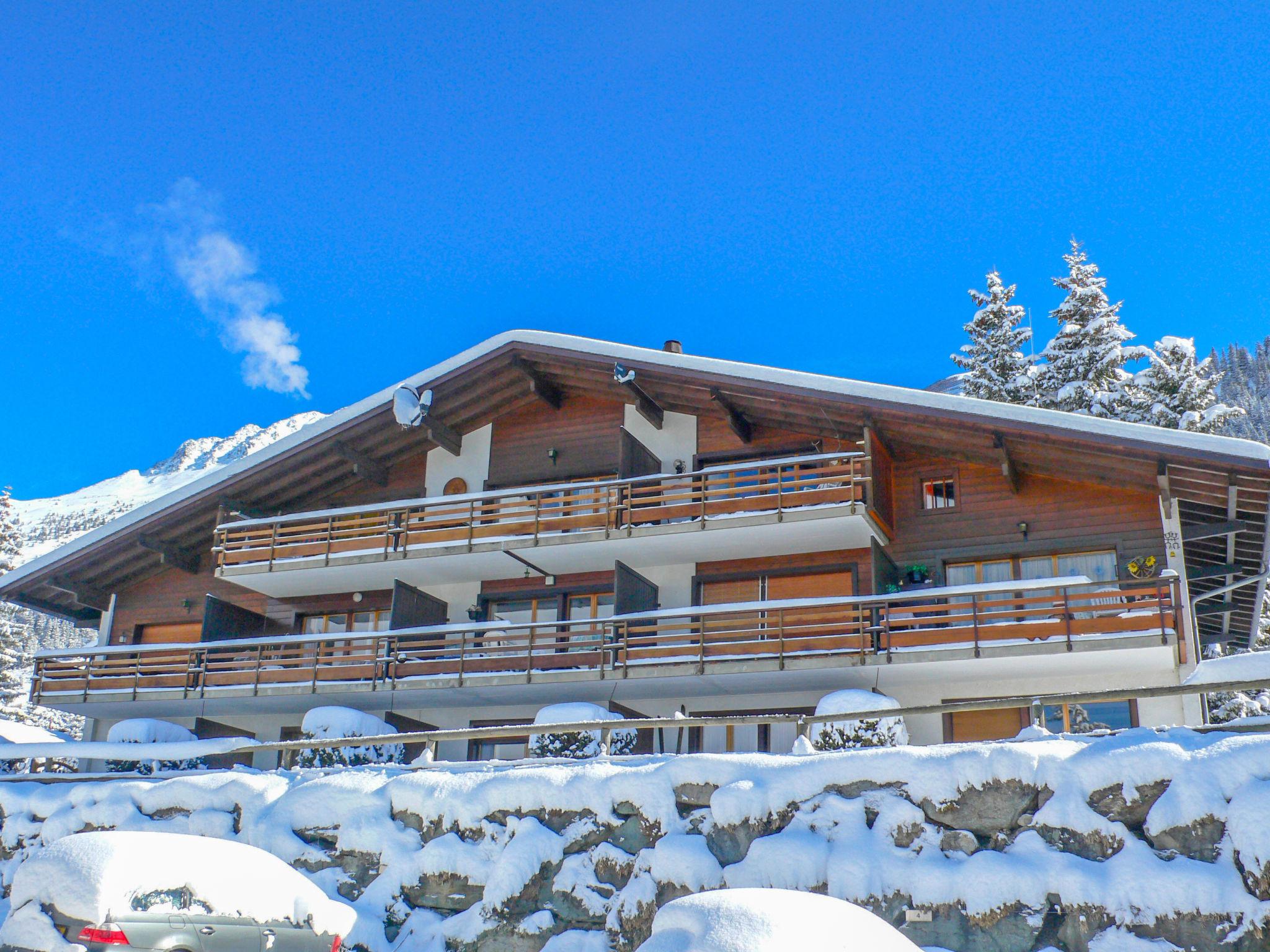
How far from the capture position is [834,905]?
6145mm

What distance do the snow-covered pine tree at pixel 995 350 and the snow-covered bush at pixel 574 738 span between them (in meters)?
21.4

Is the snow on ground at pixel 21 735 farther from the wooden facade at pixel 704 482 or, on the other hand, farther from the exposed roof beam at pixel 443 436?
the exposed roof beam at pixel 443 436

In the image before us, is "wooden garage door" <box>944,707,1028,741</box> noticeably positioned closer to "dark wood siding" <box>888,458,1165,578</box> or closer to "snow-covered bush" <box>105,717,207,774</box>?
"dark wood siding" <box>888,458,1165,578</box>

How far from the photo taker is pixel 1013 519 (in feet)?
61.5

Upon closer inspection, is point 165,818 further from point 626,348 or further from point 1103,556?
point 1103,556

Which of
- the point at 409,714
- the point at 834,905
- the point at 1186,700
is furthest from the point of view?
the point at 409,714

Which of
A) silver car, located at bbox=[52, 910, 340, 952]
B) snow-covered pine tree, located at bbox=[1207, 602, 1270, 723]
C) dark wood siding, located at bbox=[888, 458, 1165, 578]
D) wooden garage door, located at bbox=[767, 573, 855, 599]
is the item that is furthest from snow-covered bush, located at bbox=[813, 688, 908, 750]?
snow-covered pine tree, located at bbox=[1207, 602, 1270, 723]

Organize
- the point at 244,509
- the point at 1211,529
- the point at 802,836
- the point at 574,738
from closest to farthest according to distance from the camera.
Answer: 1. the point at 802,836
2. the point at 574,738
3. the point at 1211,529
4. the point at 244,509

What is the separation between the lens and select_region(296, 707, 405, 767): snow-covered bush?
17875 millimetres

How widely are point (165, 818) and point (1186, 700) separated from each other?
1387cm

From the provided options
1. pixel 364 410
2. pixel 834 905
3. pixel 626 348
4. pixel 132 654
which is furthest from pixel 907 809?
pixel 132 654

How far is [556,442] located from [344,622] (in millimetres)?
5824

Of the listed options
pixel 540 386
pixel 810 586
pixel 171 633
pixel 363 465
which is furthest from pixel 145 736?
pixel 810 586

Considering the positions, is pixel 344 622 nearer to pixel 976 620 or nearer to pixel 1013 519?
pixel 976 620
